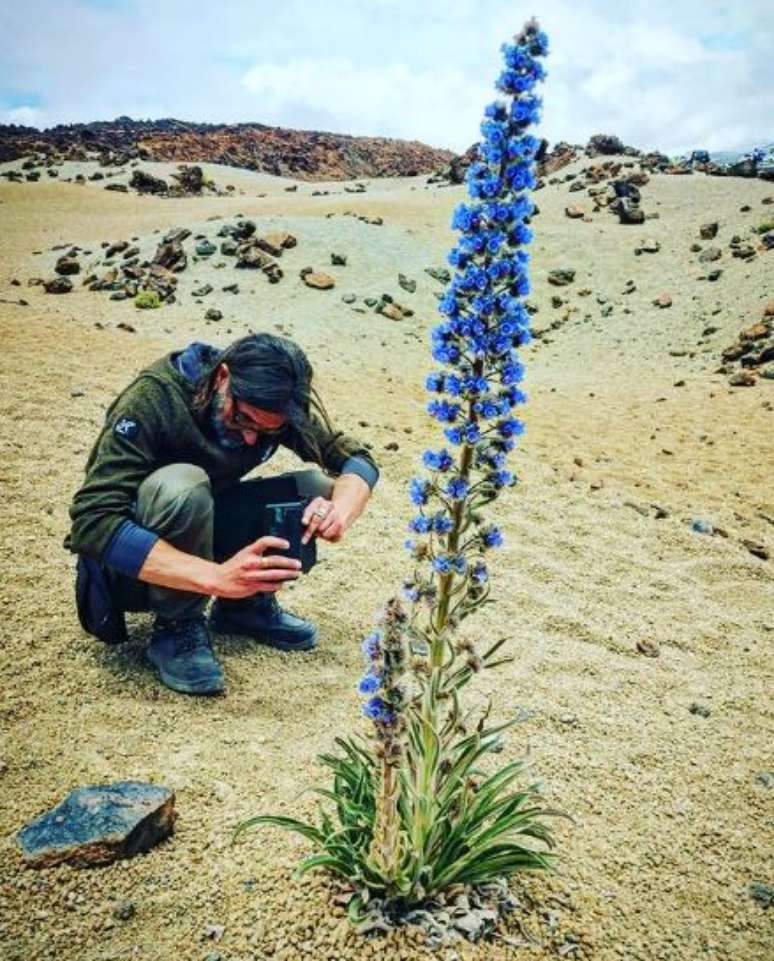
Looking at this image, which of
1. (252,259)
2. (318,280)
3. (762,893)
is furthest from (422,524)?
(252,259)

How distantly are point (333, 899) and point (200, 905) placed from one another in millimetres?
438

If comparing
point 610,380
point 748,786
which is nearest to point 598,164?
point 610,380

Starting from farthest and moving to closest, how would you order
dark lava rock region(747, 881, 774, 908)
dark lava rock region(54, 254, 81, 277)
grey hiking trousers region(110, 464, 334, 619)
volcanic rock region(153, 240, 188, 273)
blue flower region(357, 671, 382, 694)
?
dark lava rock region(54, 254, 81, 277)
volcanic rock region(153, 240, 188, 273)
grey hiking trousers region(110, 464, 334, 619)
dark lava rock region(747, 881, 774, 908)
blue flower region(357, 671, 382, 694)

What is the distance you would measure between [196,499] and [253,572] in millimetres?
569

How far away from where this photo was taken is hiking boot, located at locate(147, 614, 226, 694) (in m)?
3.40

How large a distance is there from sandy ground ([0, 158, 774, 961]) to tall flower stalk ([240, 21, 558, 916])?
25 cm

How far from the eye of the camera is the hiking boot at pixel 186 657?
3.40m

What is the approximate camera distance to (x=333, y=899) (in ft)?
7.29

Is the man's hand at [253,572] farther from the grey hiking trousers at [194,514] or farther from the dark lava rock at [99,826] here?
the dark lava rock at [99,826]

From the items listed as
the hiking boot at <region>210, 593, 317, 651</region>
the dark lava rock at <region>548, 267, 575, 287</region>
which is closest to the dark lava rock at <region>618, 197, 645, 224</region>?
the dark lava rock at <region>548, 267, 575, 287</region>

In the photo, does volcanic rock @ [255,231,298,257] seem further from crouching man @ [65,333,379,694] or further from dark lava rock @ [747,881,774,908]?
dark lava rock @ [747,881,774,908]

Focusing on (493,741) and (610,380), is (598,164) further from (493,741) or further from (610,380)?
(493,741)

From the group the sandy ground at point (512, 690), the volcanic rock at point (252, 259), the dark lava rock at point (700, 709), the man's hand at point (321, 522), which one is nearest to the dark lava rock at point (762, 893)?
the sandy ground at point (512, 690)

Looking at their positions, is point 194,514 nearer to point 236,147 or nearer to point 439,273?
point 439,273
